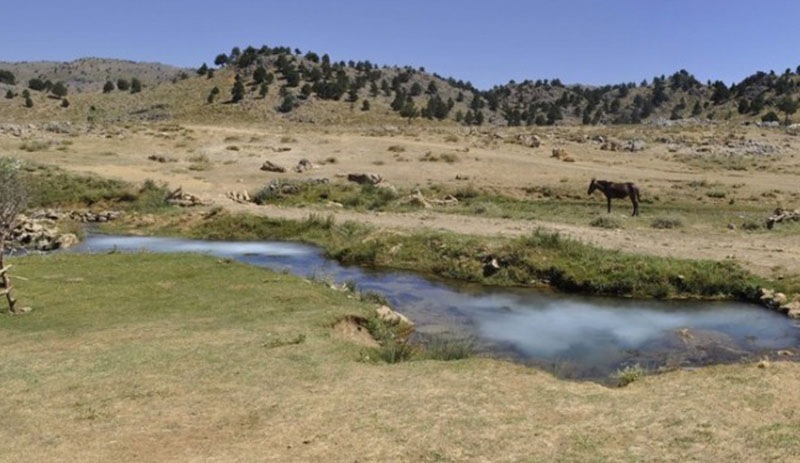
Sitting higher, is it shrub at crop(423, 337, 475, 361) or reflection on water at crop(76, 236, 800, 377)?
shrub at crop(423, 337, 475, 361)

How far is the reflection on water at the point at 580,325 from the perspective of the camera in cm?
1816

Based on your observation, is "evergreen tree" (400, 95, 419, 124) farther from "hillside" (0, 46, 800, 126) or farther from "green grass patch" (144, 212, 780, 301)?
"green grass patch" (144, 212, 780, 301)

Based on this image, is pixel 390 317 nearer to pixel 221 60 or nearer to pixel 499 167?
pixel 499 167

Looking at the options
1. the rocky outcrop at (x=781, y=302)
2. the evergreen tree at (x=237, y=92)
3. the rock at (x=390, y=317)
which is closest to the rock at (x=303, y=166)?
the rock at (x=390, y=317)

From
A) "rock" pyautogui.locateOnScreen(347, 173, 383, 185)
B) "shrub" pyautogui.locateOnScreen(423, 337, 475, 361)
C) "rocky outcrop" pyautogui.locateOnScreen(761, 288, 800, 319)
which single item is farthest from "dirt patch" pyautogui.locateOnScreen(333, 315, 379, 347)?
"rock" pyautogui.locateOnScreen(347, 173, 383, 185)

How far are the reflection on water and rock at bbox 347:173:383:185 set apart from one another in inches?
871

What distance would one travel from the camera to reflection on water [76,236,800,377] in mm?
18156

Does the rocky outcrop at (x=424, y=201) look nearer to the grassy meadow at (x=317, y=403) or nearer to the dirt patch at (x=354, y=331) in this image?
the dirt patch at (x=354, y=331)

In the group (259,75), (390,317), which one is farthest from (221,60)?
(390,317)

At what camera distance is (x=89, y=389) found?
42.5 feet

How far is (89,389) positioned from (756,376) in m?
12.6

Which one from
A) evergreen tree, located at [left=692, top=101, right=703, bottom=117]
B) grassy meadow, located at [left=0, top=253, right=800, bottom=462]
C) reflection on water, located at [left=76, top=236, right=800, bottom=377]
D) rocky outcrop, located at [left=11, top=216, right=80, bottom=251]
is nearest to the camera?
grassy meadow, located at [left=0, top=253, right=800, bottom=462]

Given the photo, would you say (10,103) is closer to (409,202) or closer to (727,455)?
(409,202)

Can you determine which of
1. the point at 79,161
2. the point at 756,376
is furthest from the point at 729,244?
the point at 79,161
